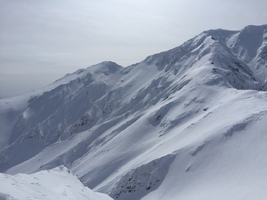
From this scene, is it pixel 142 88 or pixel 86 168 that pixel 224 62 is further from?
pixel 86 168

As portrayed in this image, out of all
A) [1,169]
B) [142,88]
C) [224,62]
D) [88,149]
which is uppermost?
[224,62]

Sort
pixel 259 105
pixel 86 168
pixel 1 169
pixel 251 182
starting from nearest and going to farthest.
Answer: pixel 251 182
pixel 259 105
pixel 86 168
pixel 1 169

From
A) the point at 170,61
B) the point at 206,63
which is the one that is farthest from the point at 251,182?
the point at 170,61

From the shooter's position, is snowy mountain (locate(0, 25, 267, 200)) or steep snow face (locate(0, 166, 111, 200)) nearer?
steep snow face (locate(0, 166, 111, 200))

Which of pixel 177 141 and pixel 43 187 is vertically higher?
pixel 43 187

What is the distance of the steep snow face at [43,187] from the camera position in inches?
848

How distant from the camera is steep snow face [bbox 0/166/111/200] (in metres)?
21.5

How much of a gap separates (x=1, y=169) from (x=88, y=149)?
6363 centimetres

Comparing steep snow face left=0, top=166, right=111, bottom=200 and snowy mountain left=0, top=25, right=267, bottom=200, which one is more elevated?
steep snow face left=0, top=166, right=111, bottom=200

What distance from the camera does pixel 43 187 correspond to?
85.5ft

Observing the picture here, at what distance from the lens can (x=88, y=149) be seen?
5315 inches

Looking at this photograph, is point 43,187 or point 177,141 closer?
point 43,187

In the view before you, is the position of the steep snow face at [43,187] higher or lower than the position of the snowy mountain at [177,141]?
higher

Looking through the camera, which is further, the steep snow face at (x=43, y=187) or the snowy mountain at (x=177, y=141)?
the snowy mountain at (x=177, y=141)
